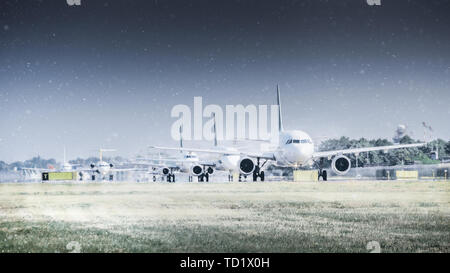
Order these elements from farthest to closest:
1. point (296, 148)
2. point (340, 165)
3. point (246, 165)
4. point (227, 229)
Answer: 1. point (246, 165)
2. point (340, 165)
3. point (296, 148)
4. point (227, 229)

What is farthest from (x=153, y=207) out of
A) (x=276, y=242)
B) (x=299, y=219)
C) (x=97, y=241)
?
(x=276, y=242)

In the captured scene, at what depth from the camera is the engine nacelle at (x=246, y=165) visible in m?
35.8

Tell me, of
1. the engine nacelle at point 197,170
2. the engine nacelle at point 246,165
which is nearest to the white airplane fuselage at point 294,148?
the engine nacelle at point 246,165

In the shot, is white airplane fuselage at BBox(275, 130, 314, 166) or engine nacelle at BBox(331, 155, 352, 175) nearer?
white airplane fuselage at BBox(275, 130, 314, 166)

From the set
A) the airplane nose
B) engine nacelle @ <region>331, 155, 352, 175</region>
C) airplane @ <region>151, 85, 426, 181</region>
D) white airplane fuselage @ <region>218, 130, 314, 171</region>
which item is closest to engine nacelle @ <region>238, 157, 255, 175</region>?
airplane @ <region>151, 85, 426, 181</region>

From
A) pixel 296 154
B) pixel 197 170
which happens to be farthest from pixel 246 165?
pixel 197 170

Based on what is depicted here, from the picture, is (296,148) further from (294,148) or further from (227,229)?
(227,229)

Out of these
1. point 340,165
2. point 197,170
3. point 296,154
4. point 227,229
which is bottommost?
point 227,229

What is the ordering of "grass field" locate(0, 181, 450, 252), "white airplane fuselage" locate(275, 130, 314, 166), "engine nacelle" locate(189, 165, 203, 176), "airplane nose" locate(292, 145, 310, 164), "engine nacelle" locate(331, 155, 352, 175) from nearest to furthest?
"grass field" locate(0, 181, 450, 252) → "airplane nose" locate(292, 145, 310, 164) → "white airplane fuselage" locate(275, 130, 314, 166) → "engine nacelle" locate(331, 155, 352, 175) → "engine nacelle" locate(189, 165, 203, 176)

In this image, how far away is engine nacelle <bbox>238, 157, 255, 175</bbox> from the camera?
35.8 meters

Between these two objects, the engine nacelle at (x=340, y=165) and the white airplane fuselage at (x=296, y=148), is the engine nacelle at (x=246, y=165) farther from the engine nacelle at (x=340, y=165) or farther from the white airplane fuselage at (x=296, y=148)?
the engine nacelle at (x=340, y=165)

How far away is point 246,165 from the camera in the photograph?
36.1 metres

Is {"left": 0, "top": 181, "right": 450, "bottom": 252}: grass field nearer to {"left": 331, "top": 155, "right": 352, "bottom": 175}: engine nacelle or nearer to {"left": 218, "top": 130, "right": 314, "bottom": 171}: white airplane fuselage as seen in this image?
{"left": 218, "top": 130, "right": 314, "bottom": 171}: white airplane fuselage
